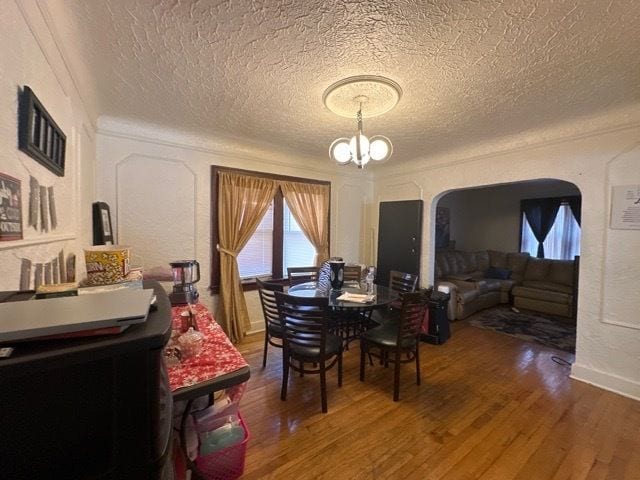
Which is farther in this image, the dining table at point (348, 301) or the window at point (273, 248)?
the window at point (273, 248)

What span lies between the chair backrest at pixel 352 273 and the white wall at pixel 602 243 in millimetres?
2042

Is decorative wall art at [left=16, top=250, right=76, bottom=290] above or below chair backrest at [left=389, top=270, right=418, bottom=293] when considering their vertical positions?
above

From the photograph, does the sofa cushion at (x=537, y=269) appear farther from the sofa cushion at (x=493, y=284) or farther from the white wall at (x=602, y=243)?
the white wall at (x=602, y=243)

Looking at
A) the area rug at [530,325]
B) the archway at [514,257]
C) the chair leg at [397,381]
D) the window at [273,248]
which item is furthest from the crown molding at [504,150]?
the chair leg at [397,381]

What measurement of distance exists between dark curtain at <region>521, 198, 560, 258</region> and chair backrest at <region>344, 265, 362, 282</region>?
184 inches

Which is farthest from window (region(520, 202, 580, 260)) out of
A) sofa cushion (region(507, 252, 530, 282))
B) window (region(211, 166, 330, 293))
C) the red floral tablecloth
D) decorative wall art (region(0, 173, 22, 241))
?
decorative wall art (region(0, 173, 22, 241))

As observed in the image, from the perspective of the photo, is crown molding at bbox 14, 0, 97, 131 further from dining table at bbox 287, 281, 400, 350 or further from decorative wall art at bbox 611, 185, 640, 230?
decorative wall art at bbox 611, 185, 640, 230

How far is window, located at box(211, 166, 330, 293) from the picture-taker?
3344mm

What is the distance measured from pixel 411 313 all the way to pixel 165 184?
2.78 metres

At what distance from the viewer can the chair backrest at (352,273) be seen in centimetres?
353

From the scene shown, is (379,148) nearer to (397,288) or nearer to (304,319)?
(304,319)

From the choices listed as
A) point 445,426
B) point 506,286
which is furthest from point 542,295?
point 445,426

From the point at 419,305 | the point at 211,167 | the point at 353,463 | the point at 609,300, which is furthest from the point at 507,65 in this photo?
the point at 211,167

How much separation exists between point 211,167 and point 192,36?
1854 mm
